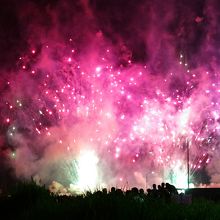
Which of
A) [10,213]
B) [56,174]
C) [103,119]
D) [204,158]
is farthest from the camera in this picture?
[56,174]

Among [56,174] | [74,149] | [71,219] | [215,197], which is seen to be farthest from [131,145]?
[71,219]

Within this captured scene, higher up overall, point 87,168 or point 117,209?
point 87,168

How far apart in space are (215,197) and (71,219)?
23.5 feet

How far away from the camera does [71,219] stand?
925 centimetres

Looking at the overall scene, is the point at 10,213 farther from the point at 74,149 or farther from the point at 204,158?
the point at 204,158

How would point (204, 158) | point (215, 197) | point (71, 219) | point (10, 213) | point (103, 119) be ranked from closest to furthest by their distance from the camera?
point (71, 219), point (10, 213), point (215, 197), point (103, 119), point (204, 158)

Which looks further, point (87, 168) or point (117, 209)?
point (87, 168)

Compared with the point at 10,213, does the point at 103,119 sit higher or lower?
higher

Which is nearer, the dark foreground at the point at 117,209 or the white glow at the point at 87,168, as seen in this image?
the dark foreground at the point at 117,209

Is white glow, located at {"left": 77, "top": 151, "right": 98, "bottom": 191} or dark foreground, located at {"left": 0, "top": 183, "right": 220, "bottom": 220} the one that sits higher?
white glow, located at {"left": 77, "top": 151, "right": 98, "bottom": 191}

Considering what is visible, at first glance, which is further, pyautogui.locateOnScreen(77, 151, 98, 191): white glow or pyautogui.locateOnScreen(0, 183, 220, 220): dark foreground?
pyautogui.locateOnScreen(77, 151, 98, 191): white glow

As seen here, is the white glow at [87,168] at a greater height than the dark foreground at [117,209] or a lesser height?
greater

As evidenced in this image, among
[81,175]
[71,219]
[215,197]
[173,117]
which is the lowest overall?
[71,219]

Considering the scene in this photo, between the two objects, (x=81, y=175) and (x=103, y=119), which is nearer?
(x=103, y=119)
